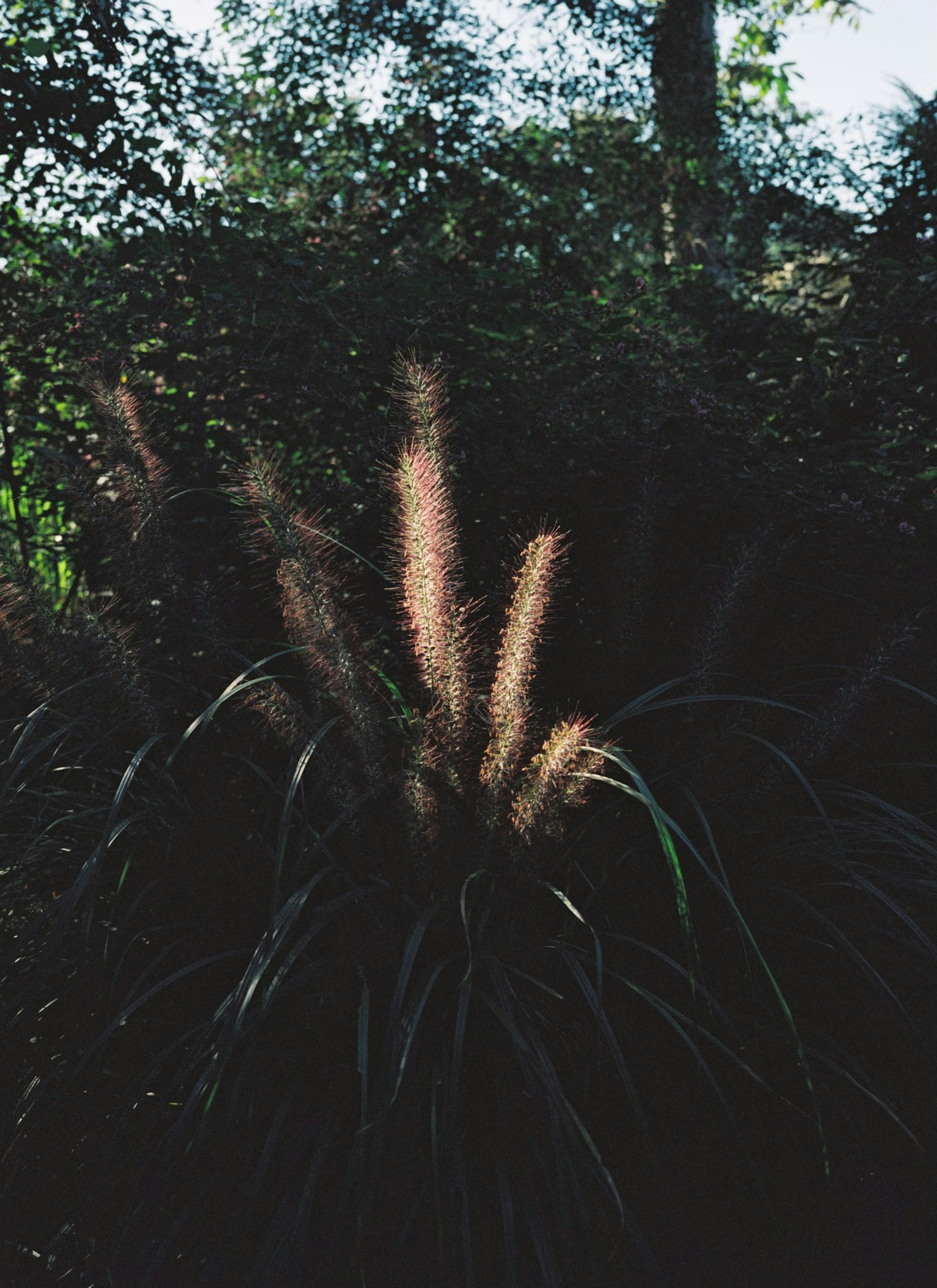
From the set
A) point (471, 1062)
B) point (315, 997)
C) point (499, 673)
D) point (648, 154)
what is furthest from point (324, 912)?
point (648, 154)

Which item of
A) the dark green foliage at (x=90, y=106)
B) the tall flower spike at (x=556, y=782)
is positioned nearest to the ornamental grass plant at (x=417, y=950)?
the tall flower spike at (x=556, y=782)

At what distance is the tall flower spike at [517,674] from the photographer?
180 centimetres

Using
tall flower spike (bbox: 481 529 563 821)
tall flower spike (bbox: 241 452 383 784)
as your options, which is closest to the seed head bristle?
tall flower spike (bbox: 241 452 383 784)

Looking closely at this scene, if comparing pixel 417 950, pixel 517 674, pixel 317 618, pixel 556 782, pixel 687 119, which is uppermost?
pixel 687 119

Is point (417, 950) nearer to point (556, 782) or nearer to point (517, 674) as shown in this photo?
point (556, 782)

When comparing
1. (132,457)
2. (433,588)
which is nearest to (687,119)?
(132,457)

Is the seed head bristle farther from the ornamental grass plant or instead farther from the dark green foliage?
the dark green foliage

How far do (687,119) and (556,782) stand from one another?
20.5 feet

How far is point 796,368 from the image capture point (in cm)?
365

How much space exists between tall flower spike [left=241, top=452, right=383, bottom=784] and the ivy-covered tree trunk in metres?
5.30

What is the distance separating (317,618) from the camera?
1.89 meters

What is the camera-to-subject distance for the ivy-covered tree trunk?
6.72 metres

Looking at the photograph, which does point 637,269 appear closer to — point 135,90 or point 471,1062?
point 135,90

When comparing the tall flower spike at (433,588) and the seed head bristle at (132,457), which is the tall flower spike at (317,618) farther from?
the seed head bristle at (132,457)
